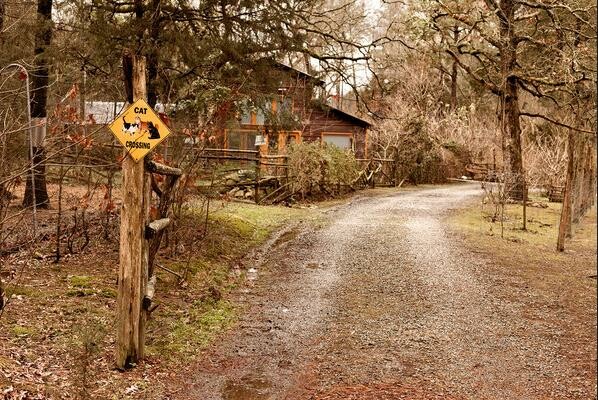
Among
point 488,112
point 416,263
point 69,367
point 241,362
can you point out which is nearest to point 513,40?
point 416,263

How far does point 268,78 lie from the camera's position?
34.8 feet

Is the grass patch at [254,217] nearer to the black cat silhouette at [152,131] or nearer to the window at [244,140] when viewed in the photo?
the black cat silhouette at [152,131]

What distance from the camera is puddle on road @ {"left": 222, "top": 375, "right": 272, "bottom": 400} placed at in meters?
5.21

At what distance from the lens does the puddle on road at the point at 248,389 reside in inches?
205

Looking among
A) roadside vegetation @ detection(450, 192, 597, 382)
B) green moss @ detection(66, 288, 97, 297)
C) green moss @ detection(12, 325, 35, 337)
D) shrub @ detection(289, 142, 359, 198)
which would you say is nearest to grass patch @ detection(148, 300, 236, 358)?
green moss @ detection(66, 288, 97, 297)

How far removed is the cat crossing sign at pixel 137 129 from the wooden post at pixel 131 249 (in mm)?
106

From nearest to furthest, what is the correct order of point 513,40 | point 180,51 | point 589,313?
point 589,313 < point 180,51 < point 513,40

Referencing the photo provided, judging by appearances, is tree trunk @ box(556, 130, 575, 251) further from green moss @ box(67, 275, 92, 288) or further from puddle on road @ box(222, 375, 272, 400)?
green moss @ box(67, 275, 92, 288)

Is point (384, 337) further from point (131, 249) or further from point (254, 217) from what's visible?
point (254, 217)

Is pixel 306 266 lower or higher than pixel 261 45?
lower

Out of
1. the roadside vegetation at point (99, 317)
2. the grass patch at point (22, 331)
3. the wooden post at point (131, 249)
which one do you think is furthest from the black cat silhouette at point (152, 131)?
the grass patch at point (22, 331)

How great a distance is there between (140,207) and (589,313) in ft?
18.9

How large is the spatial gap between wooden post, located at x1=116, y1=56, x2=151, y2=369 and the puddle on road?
37.8 inches

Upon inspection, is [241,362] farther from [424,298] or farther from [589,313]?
[589,313]
